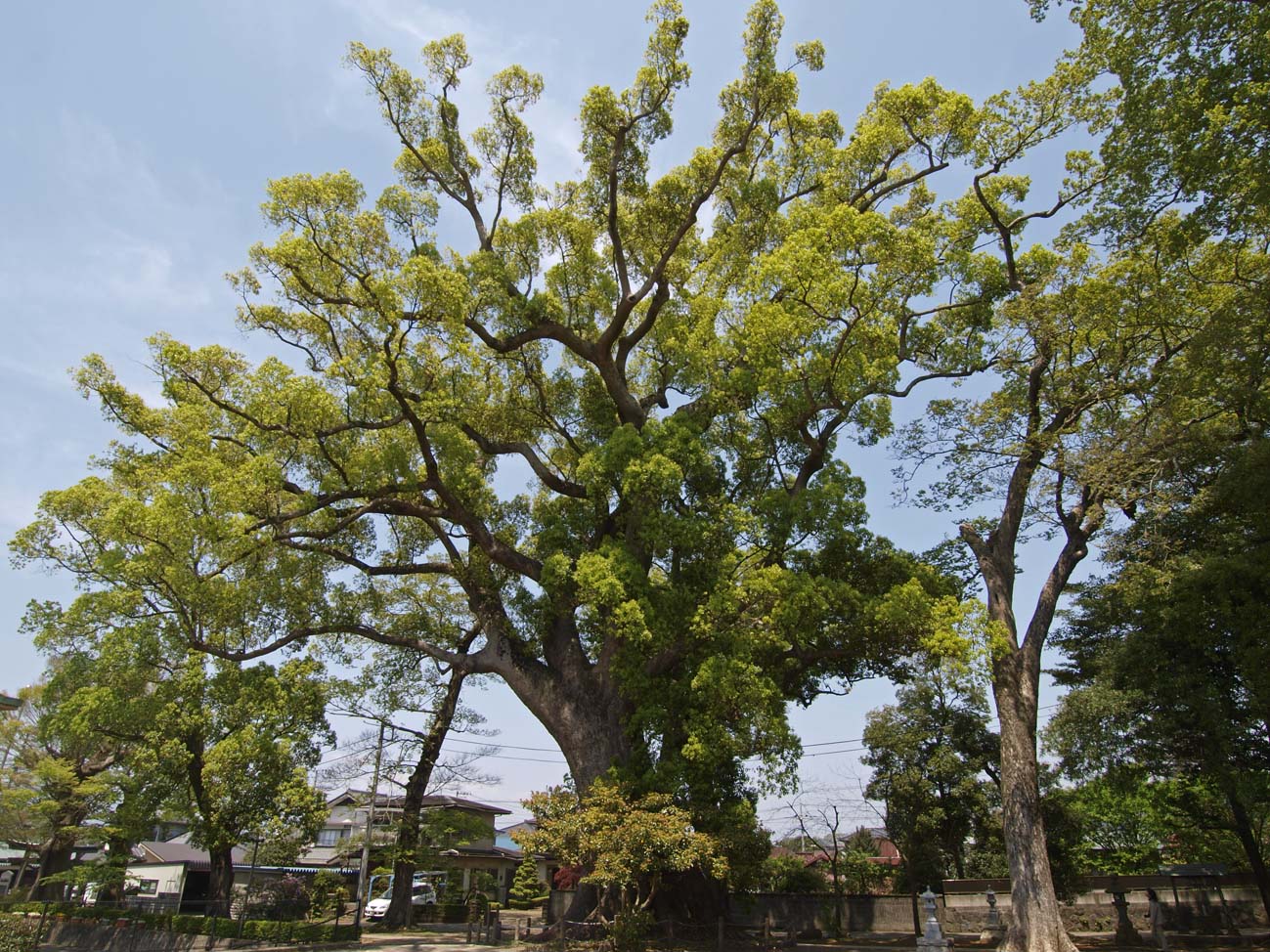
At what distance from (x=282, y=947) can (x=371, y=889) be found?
13.9 m

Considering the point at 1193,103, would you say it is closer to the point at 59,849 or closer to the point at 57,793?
the point at 57,793

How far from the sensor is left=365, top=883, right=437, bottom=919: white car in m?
22.5

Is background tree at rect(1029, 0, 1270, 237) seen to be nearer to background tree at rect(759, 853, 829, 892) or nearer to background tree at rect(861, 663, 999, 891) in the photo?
background tree at rect(861, 663, 999, 891)

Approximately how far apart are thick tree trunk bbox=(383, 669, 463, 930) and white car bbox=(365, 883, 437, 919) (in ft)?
7.09

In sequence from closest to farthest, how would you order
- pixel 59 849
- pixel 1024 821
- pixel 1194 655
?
1. pixel 1024 821
2. pixel 1194 655
3. pixel 59 849

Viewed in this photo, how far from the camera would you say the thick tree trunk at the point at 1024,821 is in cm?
1052

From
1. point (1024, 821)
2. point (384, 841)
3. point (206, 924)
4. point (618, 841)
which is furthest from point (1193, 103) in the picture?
point (384, 841)

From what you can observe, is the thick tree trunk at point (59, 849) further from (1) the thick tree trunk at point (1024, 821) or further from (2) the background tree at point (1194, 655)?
(2) the background tree at point (1194, 655)

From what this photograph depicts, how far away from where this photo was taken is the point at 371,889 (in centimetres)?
2625

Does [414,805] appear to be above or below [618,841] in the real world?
above

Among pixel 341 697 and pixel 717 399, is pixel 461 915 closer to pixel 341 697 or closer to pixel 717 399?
pixel 341 697

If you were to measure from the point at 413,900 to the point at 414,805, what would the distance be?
6363 mm

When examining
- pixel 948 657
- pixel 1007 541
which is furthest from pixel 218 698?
pixel 1007 541

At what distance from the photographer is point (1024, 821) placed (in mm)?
11125
